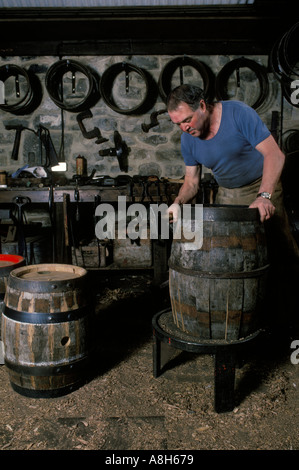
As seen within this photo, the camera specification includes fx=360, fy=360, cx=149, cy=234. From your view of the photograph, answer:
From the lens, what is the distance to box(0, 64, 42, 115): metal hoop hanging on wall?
5.23 m

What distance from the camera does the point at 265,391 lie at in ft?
7.75

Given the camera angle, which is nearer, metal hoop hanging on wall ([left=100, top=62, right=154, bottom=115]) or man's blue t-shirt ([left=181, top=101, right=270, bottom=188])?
man's blue t-shirt ([left=181, top=101, right=270, bottom=188])

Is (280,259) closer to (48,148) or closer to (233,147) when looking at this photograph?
(233,147)

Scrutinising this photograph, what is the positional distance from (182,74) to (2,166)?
3065mm

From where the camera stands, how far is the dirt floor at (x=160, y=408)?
1.89m

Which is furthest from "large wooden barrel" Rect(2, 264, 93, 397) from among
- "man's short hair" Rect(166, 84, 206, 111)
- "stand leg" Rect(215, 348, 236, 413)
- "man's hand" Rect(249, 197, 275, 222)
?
"man's short hair" Rect(166, 84, 206, 111)

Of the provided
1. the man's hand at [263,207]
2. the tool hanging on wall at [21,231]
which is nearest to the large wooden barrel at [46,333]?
the man's hand at [263,207]

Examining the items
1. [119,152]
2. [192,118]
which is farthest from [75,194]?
[192,118]

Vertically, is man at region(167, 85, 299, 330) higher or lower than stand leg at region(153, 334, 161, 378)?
higher

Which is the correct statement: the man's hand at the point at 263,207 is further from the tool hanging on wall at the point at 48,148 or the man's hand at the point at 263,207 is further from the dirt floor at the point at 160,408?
the tool hanging on wall at the point at 48,148

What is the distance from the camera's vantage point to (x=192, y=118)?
8.18ft

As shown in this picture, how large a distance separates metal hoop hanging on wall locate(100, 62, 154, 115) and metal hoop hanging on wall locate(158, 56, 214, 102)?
21 centimetres

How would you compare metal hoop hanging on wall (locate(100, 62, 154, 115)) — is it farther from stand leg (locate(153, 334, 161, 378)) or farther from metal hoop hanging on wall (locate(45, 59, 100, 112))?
stand leg (locate(153, 334, 161, 378))
